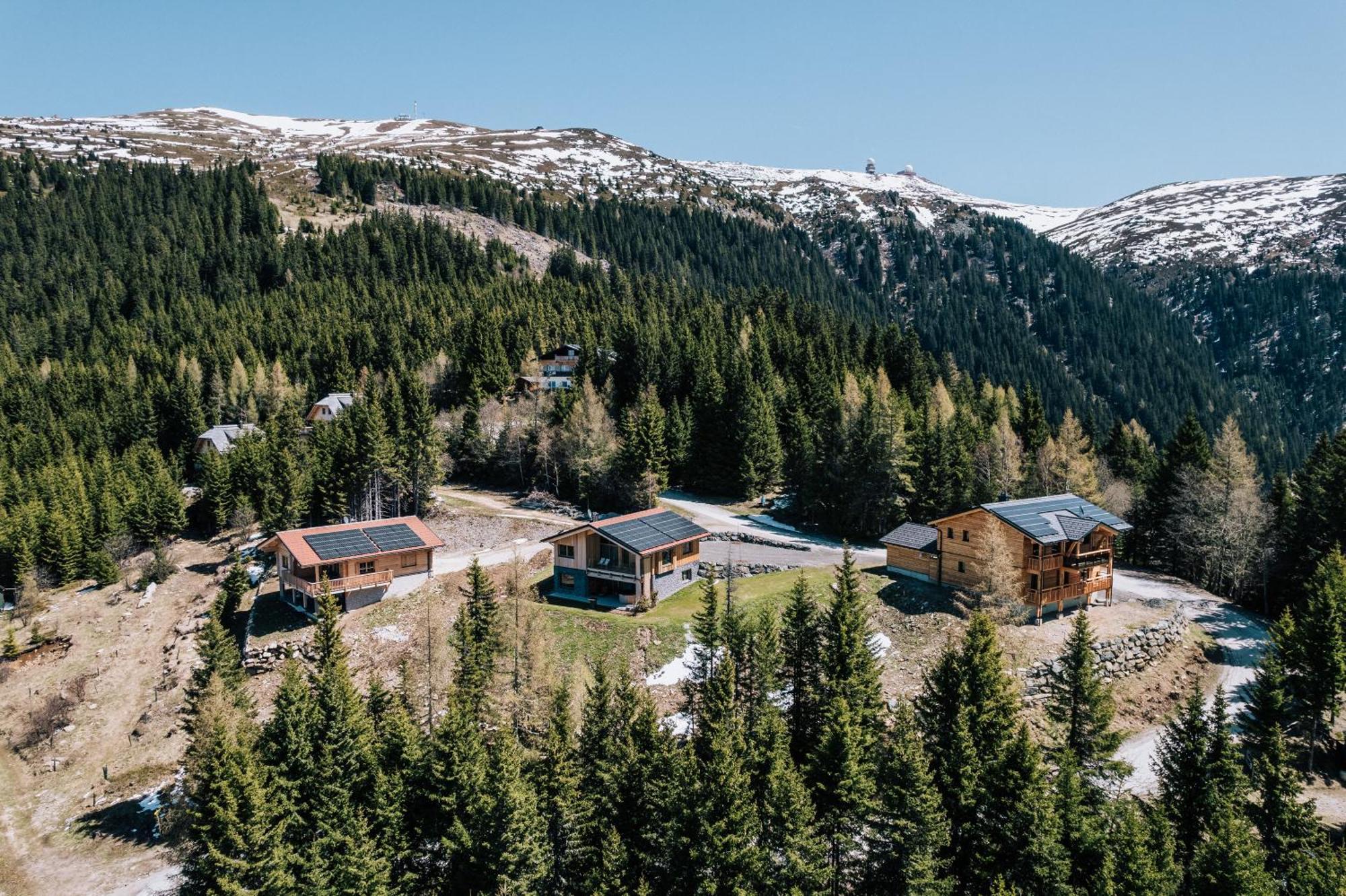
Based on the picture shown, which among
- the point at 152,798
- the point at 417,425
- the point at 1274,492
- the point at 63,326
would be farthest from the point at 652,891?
the point at 63,326

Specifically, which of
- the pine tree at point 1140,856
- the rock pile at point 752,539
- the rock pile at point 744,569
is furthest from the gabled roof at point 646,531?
the pine tree at point 1140,856

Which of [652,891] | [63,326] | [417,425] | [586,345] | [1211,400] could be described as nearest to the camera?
[652,891]

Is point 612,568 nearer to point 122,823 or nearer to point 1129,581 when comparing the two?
point 122,823

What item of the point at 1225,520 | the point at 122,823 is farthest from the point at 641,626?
the point at 1225,520

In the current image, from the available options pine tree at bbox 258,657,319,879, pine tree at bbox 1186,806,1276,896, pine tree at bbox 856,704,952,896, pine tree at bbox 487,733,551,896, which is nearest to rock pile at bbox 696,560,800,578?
pine tree at bbox 856,704,952,896

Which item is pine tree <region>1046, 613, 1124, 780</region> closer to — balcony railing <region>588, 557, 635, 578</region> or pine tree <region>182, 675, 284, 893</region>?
A: balcony railing <region>588, 557, 635, 578</region>

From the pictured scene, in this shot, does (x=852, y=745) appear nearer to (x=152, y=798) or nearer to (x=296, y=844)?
(x=296, y=844)

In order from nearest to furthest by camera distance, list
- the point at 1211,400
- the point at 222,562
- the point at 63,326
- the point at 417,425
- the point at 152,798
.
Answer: the point at 152,798, the point at 222,562, the point at 417,425, the point at 63,326, the point at 1211,400
